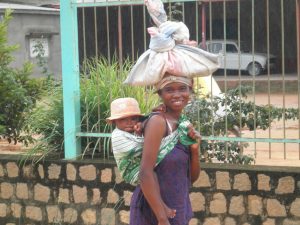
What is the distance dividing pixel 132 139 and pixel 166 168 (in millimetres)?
247

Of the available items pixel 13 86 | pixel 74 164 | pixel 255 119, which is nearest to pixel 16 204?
pixel 74 164

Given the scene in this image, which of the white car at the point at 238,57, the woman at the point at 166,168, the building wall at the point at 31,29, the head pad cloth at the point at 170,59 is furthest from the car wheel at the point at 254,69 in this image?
the building wall at the point at 31,29

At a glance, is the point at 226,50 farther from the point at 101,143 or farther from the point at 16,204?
the point at 16,204

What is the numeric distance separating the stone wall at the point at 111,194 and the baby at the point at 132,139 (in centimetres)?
190

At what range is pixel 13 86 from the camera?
6527mm

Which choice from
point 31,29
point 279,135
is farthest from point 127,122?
point 31,29

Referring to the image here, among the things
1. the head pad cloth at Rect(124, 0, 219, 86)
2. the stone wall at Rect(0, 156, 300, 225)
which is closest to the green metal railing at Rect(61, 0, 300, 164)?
the stone wall at Rect(0, 156, 300, 225)

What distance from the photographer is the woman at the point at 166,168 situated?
320 cm

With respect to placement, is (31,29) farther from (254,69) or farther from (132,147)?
(132,147)

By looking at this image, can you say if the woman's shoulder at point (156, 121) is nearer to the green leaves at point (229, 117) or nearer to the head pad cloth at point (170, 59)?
the head pad cloth at point (170, 59)

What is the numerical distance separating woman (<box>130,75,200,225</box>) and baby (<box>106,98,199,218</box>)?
29 mm

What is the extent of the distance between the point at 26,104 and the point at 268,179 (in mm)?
2679

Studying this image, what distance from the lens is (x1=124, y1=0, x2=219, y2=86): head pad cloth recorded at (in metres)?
3.29

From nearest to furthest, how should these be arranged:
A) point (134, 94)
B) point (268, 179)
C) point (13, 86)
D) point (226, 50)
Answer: point (268, 179) < point (226, 50) < point (134, 94) < point (13, 86)
